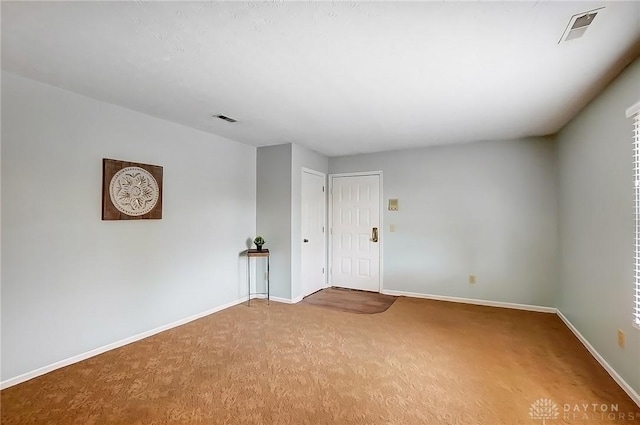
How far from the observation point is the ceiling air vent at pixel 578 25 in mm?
1482

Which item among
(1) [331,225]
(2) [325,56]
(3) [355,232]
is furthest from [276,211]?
(2) [325,56]

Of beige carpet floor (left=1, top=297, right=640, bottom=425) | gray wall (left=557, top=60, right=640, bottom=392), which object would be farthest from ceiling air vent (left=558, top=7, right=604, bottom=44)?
beige carpet floor (left=1, top=297, right=640, bottom=425)

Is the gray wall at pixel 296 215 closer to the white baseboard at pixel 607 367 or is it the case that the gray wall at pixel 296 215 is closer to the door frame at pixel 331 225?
the door frame at pixel 331 225

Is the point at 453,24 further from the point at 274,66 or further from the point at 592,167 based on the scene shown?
the point at 592,167

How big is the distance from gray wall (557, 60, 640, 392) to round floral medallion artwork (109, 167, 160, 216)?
406 centimetres

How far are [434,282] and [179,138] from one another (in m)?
4.03

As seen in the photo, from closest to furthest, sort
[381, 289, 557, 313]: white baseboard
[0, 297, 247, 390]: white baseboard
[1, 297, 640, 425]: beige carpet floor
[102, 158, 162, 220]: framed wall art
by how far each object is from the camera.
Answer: [1, 297, 640, 425]: beige carpet floor → [0, 297, 247, 390]: white baseboard → [102, 158, 162, 220]: framed wall art → [381, 289, 557, 313]: white baseboard

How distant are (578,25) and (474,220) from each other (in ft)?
9.63

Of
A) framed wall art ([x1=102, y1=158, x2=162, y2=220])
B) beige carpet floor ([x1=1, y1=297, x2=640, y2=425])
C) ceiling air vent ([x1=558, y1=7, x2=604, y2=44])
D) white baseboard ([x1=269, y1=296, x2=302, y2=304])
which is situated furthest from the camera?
white baseboard ([x1=269, y1=296, x2=302, y2=304])

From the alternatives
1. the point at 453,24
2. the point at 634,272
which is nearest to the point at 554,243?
the point at 634,272

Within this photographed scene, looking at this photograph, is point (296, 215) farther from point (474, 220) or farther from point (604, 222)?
point (604, 222)

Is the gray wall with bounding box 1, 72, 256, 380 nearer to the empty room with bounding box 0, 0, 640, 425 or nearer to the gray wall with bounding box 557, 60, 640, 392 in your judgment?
the empty room with bounding box 0, 0, 640, 425

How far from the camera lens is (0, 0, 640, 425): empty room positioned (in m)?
1.72

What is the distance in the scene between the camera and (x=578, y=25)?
5.16ft
